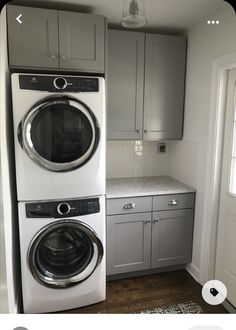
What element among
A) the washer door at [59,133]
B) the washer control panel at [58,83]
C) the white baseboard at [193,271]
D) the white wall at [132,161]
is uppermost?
the washer control panel at [58,83]

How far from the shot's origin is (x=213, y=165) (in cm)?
212

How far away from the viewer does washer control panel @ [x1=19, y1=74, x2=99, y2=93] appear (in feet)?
5.59

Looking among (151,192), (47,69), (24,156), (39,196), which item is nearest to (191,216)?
(151,192)

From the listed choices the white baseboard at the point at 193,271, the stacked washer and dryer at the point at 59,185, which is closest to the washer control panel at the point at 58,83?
the stacked washer and dryer at the point at 59,185

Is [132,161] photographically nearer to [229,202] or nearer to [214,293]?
[229,202]

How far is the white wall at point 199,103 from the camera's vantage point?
6.63 feet

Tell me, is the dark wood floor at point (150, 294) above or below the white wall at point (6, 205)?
below

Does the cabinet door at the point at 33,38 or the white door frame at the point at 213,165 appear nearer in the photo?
the cabinet door at the point at 33,38

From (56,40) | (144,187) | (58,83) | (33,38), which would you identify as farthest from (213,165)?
(33,38)

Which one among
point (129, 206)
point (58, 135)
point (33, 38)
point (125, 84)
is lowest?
point (129, 206)

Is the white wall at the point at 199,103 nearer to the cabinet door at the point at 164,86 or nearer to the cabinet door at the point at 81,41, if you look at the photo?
the cabinet door at the point at 164,86

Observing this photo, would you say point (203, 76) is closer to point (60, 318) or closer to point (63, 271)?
point (63, 271)

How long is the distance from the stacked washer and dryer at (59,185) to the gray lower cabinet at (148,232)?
10.2 inches

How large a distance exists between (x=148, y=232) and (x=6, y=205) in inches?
47.4
